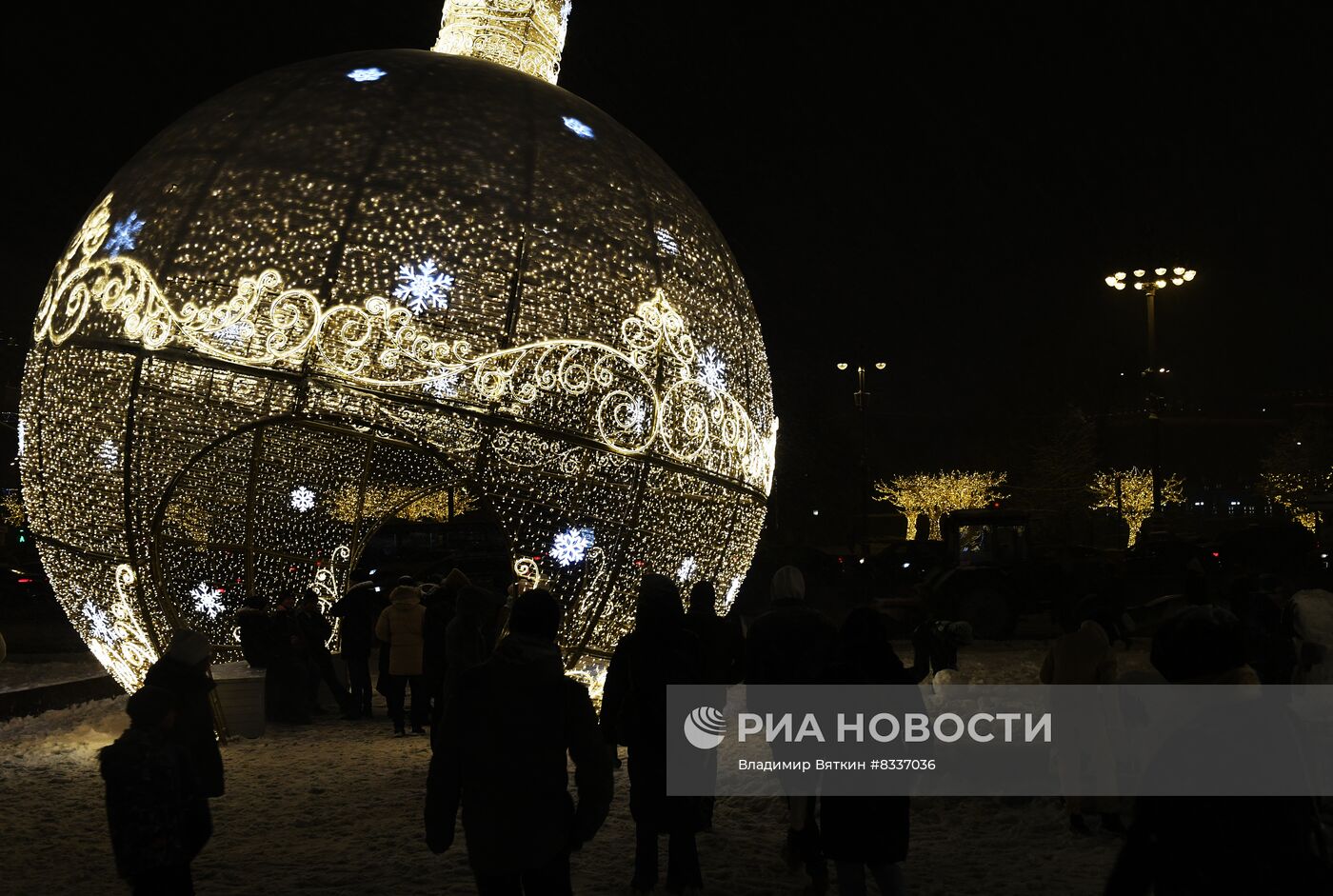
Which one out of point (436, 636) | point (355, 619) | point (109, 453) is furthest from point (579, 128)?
point (355, 619)

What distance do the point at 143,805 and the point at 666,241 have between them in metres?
5.81

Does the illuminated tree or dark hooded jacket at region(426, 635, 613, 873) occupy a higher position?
the illuminated tree

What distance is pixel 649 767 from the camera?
5.61m

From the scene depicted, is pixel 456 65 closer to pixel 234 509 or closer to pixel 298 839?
pixel 234 509

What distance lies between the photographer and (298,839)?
6566 mm

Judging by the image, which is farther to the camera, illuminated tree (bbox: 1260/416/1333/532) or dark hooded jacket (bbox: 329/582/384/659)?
illuminated tree (bbox: 1260/416/1333/532)

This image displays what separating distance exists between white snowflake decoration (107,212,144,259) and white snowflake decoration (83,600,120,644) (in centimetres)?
255

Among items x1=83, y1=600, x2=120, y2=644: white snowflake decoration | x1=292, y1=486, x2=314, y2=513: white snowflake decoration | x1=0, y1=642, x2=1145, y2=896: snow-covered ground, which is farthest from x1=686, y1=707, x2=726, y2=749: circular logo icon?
x1=292, y1=486, x2=314, y2=513: white snowflake decoration

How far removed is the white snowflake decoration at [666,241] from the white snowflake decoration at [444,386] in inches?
71.1

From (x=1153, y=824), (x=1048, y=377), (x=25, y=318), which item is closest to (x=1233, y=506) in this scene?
(x=1048, y=377)

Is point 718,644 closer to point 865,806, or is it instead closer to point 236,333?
point 865,806

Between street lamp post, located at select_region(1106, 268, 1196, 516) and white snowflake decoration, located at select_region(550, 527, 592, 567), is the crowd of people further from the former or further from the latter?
street lamp post, located at select_region(1106, 268, 1196, 516)

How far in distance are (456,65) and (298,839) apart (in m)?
5.56

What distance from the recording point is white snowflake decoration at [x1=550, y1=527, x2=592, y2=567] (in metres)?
8.45
